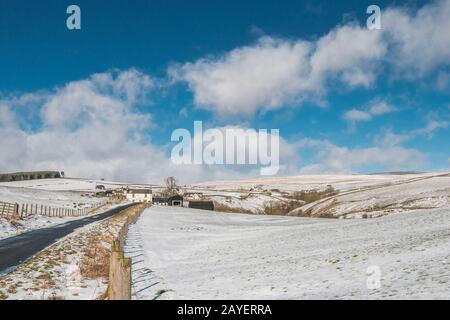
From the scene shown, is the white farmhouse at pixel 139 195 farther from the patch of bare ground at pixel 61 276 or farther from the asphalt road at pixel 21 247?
the patch of bare ground at pixel 61 276

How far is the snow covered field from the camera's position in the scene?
43.7 ft

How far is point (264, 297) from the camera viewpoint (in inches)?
549

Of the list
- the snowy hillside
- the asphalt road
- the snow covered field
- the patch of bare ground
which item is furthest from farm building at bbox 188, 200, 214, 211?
the patch of bare ground

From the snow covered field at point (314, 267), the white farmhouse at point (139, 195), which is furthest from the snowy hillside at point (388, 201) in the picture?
the white farmhouse at point (139, 195)

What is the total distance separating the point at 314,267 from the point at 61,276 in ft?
39.4

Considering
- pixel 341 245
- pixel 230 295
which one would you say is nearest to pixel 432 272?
pixel 230 295

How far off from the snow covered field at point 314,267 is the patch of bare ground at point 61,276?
1.87m

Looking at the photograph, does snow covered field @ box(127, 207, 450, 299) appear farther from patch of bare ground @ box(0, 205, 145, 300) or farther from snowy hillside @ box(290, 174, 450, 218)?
snowy hillside @ box(290, 174, 450, 218)

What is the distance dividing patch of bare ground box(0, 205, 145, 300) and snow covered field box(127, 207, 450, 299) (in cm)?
187

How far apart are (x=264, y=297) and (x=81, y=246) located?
17446mm

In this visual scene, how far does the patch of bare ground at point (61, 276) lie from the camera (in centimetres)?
1472

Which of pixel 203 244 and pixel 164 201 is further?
pixel 164 201
